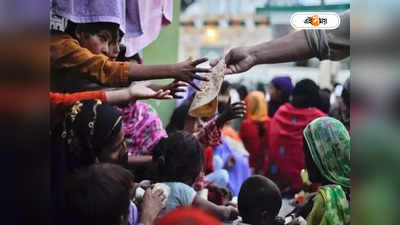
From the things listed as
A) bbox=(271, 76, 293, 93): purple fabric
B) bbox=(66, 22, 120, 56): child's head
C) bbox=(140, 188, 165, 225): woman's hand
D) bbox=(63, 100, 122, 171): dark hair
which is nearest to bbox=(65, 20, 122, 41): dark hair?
bbox=(66, 22, 120, 56): child's head

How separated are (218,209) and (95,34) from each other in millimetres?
845

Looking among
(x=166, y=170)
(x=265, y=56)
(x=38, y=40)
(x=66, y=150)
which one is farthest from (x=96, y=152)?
(x=265, y=56)

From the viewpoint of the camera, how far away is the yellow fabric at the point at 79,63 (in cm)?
272

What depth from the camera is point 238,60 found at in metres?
2.87

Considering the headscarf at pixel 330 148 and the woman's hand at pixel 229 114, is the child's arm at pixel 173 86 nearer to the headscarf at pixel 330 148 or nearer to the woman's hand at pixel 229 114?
the woman's hand at pixel 229 114

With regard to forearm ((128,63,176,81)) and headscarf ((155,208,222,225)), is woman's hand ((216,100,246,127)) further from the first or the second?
headscarf ((155,208,222,225))

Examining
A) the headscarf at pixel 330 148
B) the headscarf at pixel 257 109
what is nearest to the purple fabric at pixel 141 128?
the headscarf at pixel 330 148

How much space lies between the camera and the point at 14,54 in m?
2.71

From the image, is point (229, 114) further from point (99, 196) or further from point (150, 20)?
point (99, 196)

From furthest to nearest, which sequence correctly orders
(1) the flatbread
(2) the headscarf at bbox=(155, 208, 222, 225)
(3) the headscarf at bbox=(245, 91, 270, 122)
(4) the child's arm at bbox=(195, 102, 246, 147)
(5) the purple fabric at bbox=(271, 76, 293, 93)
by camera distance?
(3) the headscarf at bbox=(245, 91, 270, 122) → (5) the purple fabric at bbox=(271, 76, 293, 93) → (4) the child's arm at bbox=(195, 102, 246, 147) → (1) the flatbread → (2) the headscarf at bbox=(155, 208, 222, 225)

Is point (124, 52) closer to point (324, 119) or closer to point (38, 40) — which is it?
point (38, 40)

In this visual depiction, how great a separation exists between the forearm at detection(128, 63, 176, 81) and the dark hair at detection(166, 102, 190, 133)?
0.16 meters

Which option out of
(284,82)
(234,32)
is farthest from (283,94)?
(234,32)

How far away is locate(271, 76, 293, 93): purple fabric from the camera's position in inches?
129
